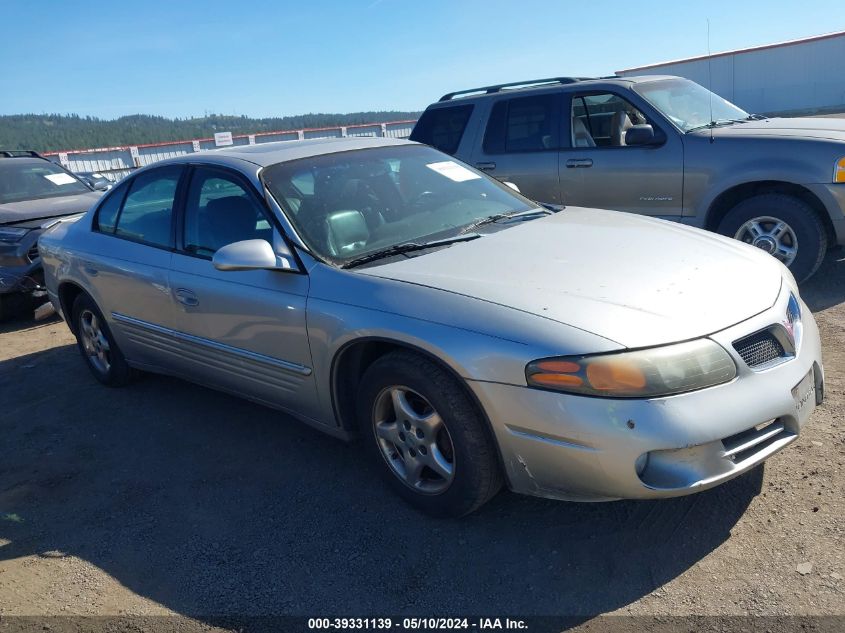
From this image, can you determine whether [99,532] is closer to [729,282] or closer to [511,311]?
[511,311]

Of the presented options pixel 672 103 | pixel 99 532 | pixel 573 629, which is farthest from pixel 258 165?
pixel 672 103

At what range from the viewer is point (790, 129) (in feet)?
18.8

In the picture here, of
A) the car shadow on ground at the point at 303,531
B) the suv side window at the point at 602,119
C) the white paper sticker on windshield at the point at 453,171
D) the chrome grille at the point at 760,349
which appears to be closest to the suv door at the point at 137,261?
the car shadow on ground at the point at 303,531

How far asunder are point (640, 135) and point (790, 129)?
118 centimetres

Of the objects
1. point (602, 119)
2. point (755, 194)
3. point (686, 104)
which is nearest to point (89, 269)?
point (602, 119)

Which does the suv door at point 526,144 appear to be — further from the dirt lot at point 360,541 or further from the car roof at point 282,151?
the dirt lot at point 360,541

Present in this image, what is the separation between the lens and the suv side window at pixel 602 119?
637 centimetres

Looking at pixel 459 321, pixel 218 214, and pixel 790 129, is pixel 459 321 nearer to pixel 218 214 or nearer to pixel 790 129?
pixel 218 214

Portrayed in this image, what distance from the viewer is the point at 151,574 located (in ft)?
9.50

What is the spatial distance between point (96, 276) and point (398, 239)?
2.36 m

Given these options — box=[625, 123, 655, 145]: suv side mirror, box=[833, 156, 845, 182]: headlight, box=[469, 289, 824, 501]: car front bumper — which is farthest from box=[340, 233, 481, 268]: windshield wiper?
box=[833, 156, 845, 182]: headlight

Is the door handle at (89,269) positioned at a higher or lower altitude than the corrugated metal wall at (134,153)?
lower

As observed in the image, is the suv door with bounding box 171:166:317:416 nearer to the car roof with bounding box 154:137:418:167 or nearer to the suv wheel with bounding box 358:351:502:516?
the car roof with bounding box 154:137:418:167

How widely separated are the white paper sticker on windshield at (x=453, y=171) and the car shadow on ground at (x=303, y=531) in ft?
5.50
